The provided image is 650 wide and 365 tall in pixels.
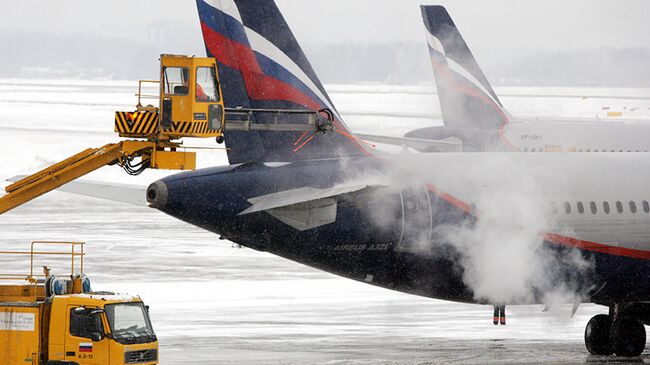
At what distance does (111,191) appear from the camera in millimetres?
38062

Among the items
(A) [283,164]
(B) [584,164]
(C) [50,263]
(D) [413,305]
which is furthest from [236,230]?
(C) [50,263]

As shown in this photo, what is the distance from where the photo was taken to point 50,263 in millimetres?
48625

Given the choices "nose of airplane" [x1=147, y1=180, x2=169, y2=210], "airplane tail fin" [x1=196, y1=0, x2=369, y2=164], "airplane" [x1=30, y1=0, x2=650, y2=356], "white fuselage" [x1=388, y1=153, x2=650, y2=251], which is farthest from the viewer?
"white fuselage" [x1=388, y1=153, x2=650, y2=251]

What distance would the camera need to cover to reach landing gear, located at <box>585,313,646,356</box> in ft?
113

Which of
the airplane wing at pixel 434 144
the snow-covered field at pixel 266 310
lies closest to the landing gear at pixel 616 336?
the snow-covered field at pixel 266 310

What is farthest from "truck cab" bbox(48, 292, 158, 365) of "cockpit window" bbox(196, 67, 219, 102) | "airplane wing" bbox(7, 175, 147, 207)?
"airplane wing" bbox(7, 175, 147, 207)

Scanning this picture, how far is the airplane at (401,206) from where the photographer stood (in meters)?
30.3

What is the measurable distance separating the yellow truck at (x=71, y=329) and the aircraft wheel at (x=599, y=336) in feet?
42.6

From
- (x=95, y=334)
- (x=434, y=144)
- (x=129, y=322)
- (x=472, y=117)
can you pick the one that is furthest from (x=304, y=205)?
(x=434, y=144)

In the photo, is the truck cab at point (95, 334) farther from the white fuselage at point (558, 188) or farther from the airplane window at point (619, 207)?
the airplane window at point (619, 207)

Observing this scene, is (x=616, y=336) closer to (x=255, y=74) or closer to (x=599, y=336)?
(x=599, y=336)

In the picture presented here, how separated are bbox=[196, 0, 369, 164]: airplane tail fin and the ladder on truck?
9.84 ft

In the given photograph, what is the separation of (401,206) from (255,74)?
464cm

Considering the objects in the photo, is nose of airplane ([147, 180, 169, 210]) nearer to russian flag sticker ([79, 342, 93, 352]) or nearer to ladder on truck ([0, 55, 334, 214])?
ladder on truck ([0, 55, 334, 214])
